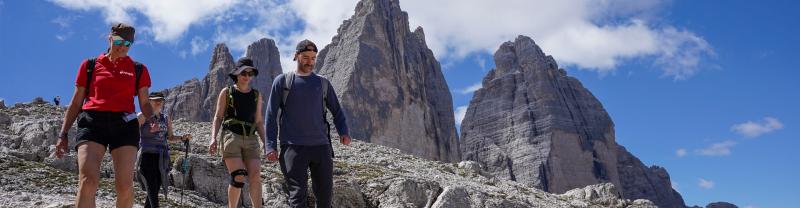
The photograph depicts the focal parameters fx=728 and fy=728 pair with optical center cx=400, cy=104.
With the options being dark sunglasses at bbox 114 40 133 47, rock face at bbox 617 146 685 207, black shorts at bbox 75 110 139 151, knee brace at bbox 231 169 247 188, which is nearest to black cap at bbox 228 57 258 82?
knee brace at bbox 231 169 247 188

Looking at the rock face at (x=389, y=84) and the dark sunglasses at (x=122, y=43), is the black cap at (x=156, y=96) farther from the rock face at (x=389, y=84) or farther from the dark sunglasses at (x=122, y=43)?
the rock face at (x=389, y=84)

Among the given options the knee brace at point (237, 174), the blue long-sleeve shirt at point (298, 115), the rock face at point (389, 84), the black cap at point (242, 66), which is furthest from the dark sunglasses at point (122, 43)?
the rock face at point (389, 84)

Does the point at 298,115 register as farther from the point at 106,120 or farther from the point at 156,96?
the point at 156,96

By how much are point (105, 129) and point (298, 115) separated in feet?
6.55

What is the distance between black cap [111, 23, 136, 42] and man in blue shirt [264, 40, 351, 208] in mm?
1582

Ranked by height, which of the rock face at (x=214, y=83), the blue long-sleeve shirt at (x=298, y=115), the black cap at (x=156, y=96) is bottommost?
the blue long-sleeve shirt at (x=298, y=115)

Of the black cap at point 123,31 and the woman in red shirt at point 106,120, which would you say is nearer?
the woman in red shirt at point 106,120

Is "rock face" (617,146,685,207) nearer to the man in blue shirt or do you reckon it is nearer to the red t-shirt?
the man in blue shirt

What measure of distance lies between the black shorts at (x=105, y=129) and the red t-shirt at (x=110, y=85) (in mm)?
68

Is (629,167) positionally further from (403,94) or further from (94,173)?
(94,173)

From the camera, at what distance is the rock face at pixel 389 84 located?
367ft

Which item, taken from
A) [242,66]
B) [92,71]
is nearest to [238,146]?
[242,66]

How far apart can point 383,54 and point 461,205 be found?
342ft

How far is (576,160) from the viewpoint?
144375 millimetres
